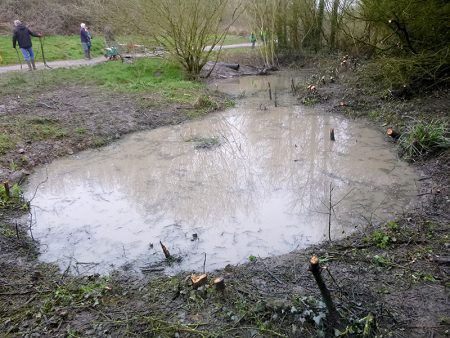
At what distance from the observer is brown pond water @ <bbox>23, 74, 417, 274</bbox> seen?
5.41 meters

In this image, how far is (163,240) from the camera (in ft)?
18.3

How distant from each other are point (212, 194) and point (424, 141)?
4.43 metres

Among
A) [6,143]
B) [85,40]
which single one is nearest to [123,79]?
[85,40]

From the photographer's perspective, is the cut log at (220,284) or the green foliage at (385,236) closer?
the cut log at (220,284)

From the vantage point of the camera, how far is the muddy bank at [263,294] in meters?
3.62

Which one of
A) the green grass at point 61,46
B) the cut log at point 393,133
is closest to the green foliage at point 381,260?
the cut log at point 393,133

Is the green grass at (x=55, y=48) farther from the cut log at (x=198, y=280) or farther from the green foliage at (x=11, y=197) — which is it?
the cut log at (x=198, y=280)

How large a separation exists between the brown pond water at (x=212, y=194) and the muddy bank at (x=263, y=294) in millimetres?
454

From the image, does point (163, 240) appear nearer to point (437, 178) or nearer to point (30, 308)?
point (30, 308)

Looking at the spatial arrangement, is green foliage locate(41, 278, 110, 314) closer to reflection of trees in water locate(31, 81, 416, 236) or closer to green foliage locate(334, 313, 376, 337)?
reflection of trees in water locate(31, 81, 416, 236)

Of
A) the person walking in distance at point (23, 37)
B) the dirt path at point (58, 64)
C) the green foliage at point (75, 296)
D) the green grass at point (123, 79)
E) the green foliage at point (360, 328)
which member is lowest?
the green foliage at point (75, 296)

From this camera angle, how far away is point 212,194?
691 centimetres

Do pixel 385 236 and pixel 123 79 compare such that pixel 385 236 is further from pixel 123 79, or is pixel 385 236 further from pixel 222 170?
pixel 123 79

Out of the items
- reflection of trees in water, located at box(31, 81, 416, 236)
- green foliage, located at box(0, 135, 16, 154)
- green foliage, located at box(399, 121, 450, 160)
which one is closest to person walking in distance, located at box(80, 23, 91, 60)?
reflection of trees in water, located at box(31, 81, 416, 236)
